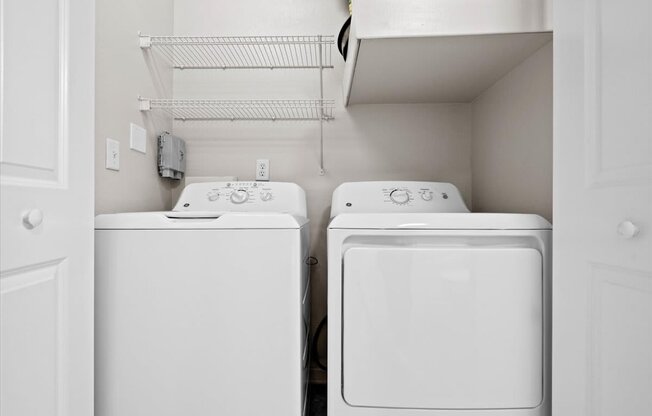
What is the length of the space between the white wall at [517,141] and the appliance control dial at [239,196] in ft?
3.84

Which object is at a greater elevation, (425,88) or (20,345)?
(425,88)

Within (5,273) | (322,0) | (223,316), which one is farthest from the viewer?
(322,0)

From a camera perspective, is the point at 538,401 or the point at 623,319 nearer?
the point at 623,319

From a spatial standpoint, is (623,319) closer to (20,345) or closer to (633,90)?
(633,90)

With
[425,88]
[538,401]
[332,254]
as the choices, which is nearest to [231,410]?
[332,254]

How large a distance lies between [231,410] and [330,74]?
161 centimetres

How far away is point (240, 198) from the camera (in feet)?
5.01

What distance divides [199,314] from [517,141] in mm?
1369

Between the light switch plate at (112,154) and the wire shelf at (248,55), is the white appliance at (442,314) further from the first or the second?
the wire shelf at (248,55)

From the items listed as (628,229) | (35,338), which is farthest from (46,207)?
(628,229)

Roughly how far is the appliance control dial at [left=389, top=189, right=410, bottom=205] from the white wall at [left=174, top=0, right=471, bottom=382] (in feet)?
0.95

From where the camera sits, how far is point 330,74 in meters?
1.82

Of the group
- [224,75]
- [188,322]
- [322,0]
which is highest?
[322,0]

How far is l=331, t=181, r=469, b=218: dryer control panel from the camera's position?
1534 millimetres
